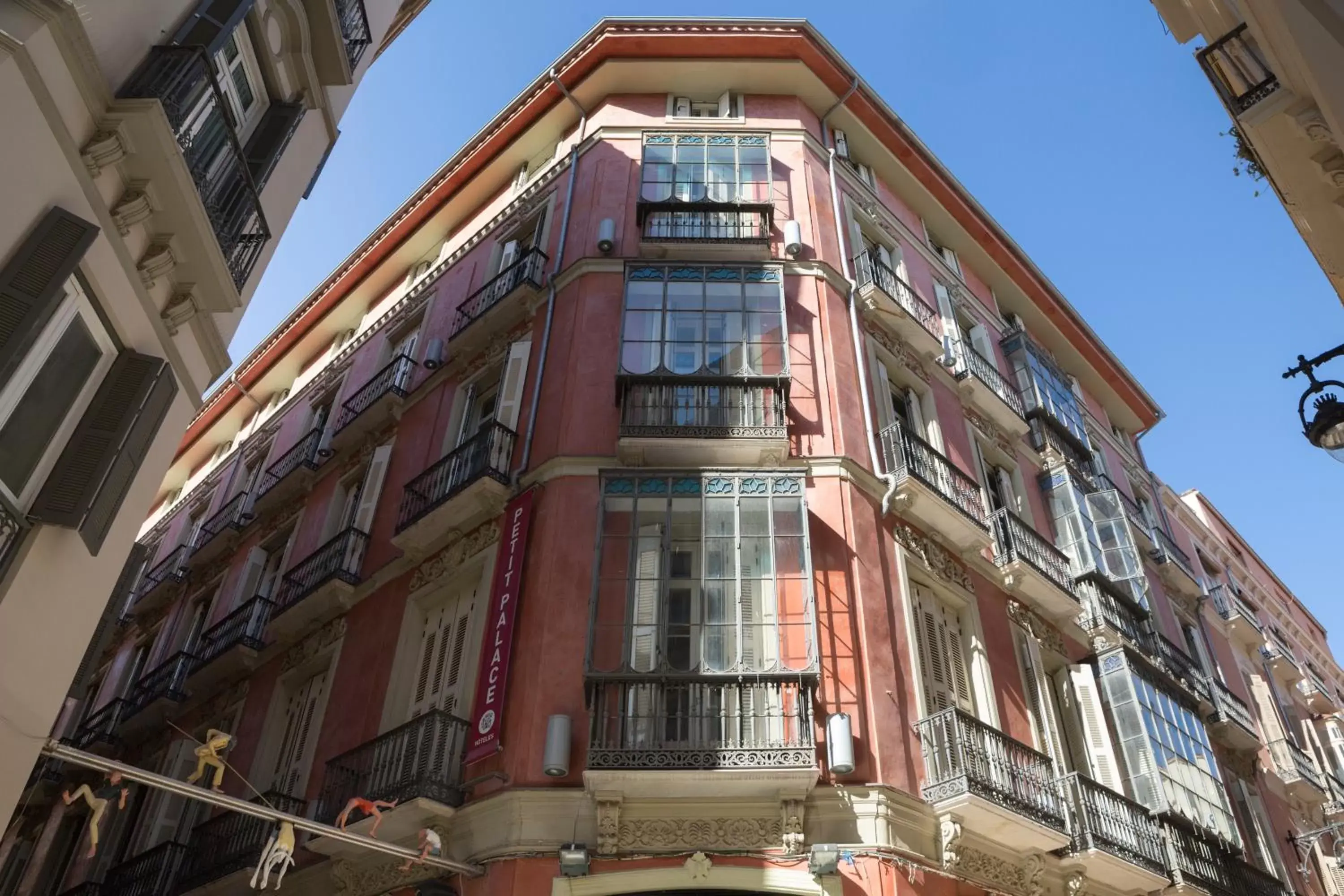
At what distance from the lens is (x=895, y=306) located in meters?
14.5

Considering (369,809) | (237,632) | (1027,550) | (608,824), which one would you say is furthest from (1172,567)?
(237,632)

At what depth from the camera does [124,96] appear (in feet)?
24.3

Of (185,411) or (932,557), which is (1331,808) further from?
(185,411)

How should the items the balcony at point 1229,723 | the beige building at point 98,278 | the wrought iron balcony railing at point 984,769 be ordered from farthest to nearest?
1. the balcony at point 1229,723
2. the wrought iron balcony railing at point 984,769
3. the beige building at point 98,278

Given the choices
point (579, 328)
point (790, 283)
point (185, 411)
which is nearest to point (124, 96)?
point (185, 411)

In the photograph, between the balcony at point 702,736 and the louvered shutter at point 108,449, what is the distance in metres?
4.57

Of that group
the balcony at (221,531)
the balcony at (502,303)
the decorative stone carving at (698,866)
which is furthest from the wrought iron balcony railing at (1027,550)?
the balcony at (221,531)

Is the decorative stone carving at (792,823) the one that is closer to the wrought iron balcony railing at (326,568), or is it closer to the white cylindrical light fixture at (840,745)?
the white cylindrical light fixture at (840,745)

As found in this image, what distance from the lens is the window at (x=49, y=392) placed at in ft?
21.4

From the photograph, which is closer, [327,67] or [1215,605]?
[327,67]

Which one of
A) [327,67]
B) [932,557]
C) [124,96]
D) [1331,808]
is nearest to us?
[124,96]

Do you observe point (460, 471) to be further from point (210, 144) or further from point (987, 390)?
point (987, 390)

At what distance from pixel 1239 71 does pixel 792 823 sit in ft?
27.5

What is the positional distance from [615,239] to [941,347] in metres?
5.64
